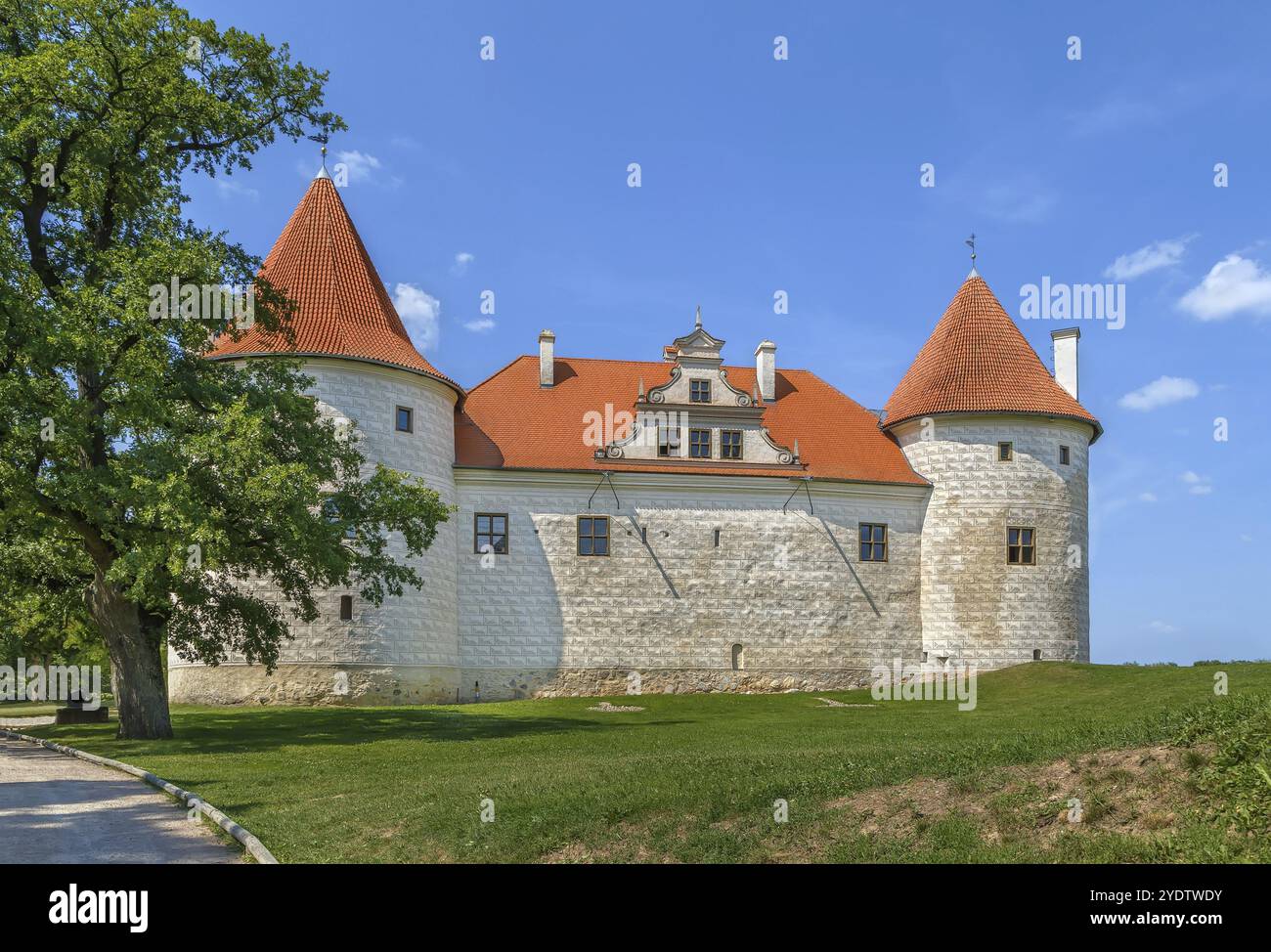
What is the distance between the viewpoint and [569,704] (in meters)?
34.8

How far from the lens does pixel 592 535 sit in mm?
38938

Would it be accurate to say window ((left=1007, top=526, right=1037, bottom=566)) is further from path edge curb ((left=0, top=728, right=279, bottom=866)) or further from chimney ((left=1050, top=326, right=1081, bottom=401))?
path edge curb ((left=0, top=728, right=279, bottom=866))

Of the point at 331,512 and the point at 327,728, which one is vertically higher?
the point at 331,512

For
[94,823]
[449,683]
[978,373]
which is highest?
[978,373]

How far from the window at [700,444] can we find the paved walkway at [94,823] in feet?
81.7

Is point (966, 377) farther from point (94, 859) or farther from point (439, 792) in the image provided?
point (94, 859)

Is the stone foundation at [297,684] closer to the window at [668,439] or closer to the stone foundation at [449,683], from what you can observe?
the stone foundation at [449,683]

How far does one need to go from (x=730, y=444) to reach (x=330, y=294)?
49.3 ft

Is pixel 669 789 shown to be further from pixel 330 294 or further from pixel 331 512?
pixel 330 294

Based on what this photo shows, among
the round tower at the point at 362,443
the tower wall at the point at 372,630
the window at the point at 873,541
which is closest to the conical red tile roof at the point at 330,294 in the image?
the round tower at the point at 362,443

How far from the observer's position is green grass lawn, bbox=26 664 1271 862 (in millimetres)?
9367

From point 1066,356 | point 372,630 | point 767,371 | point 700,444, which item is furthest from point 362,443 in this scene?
point 1066,356

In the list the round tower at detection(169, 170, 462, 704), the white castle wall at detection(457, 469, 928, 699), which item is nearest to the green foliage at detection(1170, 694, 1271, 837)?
the round tower at detection(169, 170, 462, 704)
